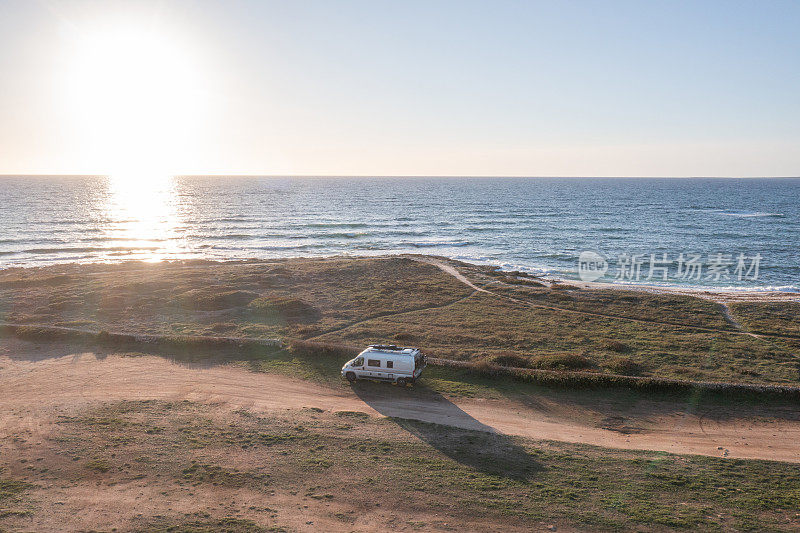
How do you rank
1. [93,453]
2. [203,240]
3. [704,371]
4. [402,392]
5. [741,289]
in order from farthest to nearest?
[203,240] → [741,289] → [704,371] → [402,392] → [93,453]

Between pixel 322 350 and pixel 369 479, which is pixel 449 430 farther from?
pixel 322 350

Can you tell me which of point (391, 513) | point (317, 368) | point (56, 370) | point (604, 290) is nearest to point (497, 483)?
point (391, 513)

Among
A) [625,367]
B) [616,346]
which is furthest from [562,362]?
[616,346]

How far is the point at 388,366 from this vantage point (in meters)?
30.9

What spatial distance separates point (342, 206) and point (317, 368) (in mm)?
150300

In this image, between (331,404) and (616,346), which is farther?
(616,346)

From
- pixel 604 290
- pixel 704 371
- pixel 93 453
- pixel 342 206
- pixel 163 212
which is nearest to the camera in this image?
Result: pixel 93 453

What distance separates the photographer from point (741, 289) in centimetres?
6216

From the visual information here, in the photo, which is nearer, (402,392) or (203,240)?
(402,392)

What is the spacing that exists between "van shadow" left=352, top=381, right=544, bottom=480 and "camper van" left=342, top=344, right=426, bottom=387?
0.55 metres

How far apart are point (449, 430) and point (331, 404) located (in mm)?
6891

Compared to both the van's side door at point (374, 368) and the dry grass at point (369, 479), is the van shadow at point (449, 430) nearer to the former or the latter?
the dry grass at point (369, 479)

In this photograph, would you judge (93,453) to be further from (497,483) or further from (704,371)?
(704,371)

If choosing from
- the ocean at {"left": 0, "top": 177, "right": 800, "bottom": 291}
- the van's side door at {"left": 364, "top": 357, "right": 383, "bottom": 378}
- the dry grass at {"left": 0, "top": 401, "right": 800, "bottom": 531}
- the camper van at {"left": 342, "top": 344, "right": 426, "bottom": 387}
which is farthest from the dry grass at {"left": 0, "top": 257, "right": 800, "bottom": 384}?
the ocean at {"left": 0, "top": 177, "right": 800, "bottom": 291}
